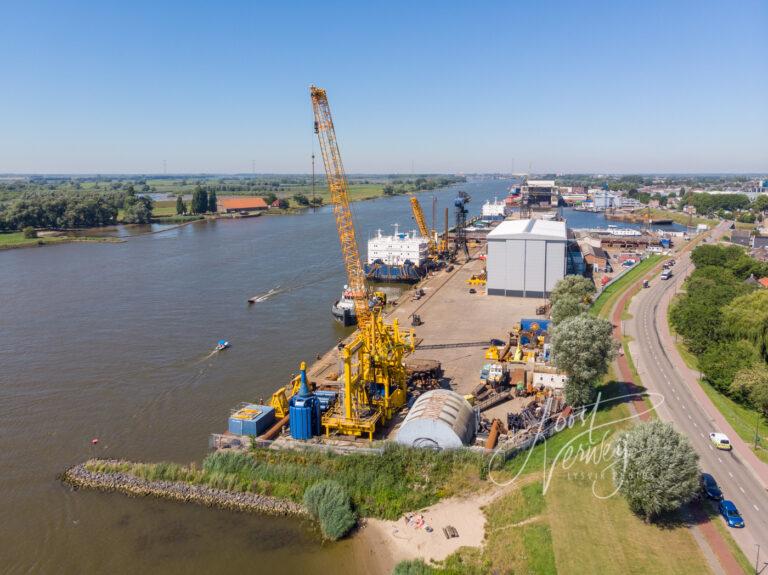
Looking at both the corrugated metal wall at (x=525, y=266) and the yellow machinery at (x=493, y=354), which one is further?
the corrugated metal wall at (x=525, y=266)

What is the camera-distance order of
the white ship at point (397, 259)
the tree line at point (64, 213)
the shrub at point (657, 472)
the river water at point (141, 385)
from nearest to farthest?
the shrub at point (657, 472) → the river water at point (141, 385) → the white ship at point (397, 259) → the tree line at point (64, 213)

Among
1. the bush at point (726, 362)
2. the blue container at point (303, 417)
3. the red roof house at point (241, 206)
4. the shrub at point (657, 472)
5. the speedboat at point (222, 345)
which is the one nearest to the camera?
the shrub at point (657, 472)

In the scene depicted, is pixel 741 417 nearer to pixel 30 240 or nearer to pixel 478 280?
pixel 478 280

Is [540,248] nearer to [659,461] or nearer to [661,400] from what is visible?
[661,400]

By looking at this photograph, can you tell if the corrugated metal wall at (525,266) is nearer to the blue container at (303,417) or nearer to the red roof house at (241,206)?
the blue container at (303,417)

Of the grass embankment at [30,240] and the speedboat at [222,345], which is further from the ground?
the grass embankment at [30,240]

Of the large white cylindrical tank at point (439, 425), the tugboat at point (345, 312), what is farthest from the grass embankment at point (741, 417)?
the tugboat at point (345, 312)

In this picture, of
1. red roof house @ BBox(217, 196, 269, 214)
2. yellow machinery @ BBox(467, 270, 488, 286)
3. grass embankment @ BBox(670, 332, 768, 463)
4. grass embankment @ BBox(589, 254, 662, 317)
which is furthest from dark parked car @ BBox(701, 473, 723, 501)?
red roof house @ BBox(217, 196, 269, 214)
